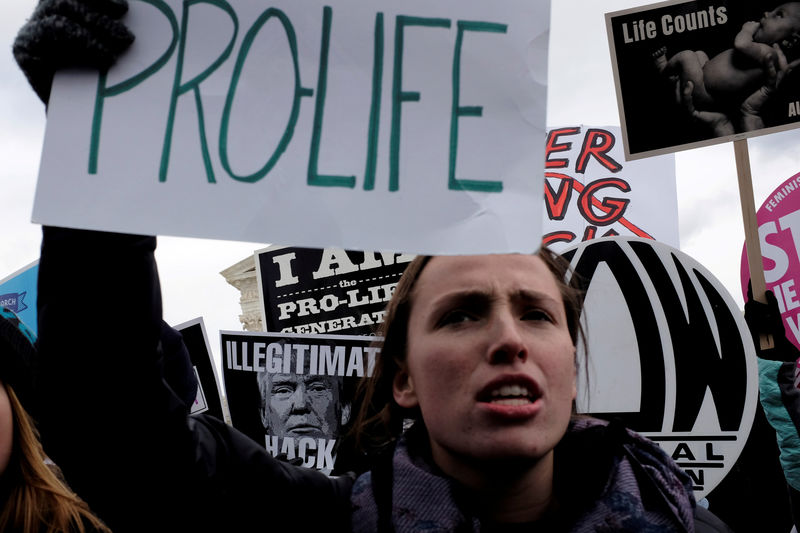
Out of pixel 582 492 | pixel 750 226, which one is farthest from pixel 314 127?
pixel 750 226

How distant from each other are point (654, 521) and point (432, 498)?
1.33ft

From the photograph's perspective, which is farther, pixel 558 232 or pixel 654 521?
pixel 558 232

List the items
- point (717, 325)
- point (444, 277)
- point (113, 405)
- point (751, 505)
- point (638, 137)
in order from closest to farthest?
point (113, 405)
point (444, 277)
point (717, 325)
point (751, 505)
point (638, 137)

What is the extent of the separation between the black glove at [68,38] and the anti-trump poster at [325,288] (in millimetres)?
3669

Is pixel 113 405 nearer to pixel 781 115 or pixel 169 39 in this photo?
pixel 169 39

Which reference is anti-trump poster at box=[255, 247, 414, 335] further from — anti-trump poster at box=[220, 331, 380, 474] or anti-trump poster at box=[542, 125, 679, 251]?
anti-trump poster at box=[542, 125, 679, 251]

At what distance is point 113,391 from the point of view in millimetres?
1112

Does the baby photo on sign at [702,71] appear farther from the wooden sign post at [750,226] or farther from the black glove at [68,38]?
the black glove at [68,38]

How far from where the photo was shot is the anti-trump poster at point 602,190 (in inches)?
214

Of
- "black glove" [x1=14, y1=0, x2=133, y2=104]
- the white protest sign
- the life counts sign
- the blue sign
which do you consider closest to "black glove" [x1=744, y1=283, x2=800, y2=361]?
the life counts sign

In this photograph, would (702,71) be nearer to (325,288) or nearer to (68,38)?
(68,38)

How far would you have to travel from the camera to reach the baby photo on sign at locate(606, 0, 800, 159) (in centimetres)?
299

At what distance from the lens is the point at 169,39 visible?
1.20 m

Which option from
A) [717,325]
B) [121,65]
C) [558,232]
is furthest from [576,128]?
[121,65]
